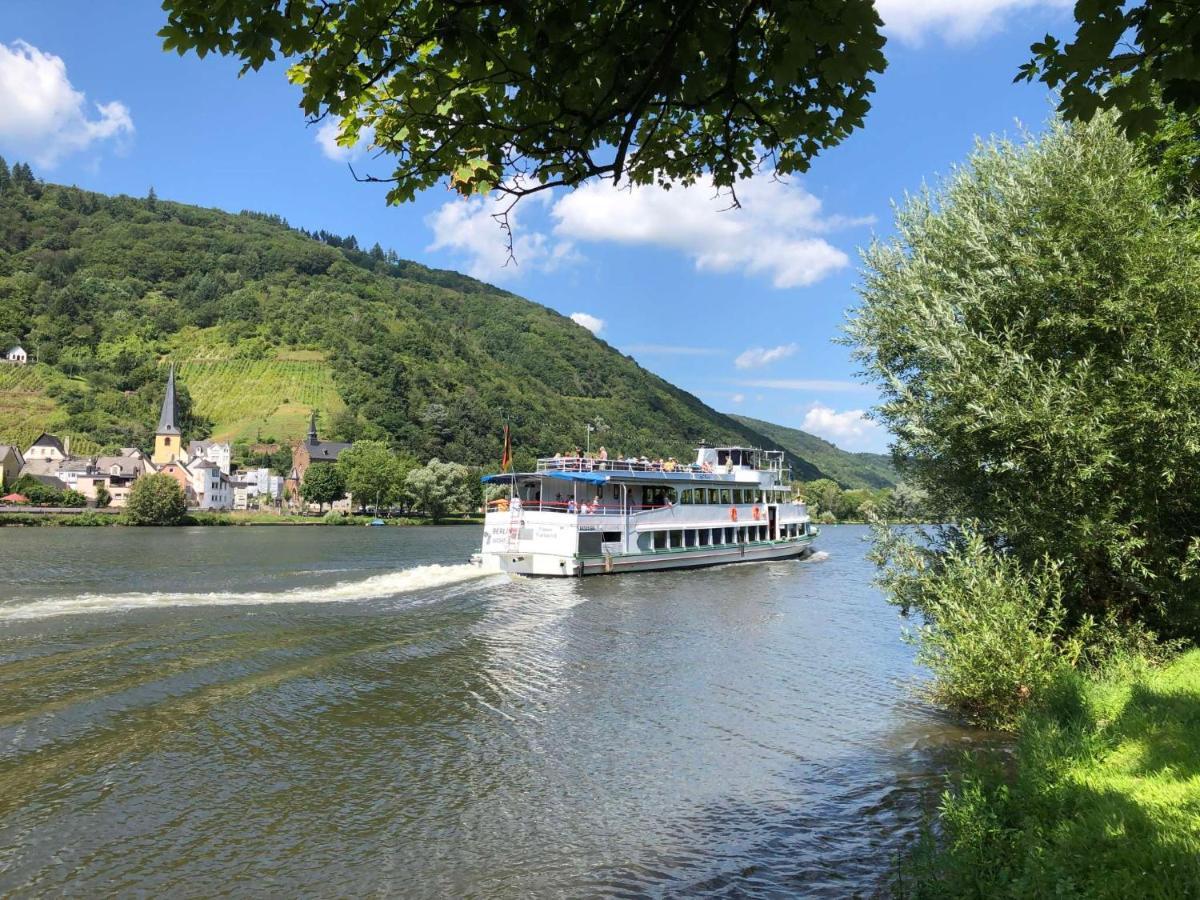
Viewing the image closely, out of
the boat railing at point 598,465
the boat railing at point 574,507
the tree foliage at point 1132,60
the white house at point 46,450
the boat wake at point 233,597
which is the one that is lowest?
the boat wake at point 233,597

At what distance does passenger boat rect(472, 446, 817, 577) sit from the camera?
118 feet

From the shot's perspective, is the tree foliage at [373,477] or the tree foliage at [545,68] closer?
the tree foliage at [545,68]

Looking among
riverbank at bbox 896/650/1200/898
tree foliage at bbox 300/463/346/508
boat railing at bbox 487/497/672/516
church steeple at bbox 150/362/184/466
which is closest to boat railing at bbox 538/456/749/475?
boat railing at bbox 487/497/672/516

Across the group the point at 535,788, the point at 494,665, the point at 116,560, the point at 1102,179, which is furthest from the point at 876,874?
the point at 116,560

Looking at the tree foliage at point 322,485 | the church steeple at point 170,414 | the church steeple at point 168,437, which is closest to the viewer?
the tree foliage at point 322,485

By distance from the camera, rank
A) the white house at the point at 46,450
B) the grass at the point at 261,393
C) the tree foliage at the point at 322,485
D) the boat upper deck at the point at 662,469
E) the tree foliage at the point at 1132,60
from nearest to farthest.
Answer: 1. the tree foliage at the point at 1132,60
2. the boat upper deck at the point at 662,469
3. the tree foliage at the point at 322,485
4. the white house at the point at 46,450
5. the grass at the point at 261,393

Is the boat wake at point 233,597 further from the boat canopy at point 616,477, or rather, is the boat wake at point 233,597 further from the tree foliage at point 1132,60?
the tree foliage at point 1132,60

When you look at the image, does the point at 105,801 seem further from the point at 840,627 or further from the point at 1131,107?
the point at 840,627

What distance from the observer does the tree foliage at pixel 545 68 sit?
352cm

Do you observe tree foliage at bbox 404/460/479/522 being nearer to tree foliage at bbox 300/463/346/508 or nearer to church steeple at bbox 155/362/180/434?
tree foliage at bbox 300/463/346/508

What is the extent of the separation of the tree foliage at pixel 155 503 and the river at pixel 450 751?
63.7 meters

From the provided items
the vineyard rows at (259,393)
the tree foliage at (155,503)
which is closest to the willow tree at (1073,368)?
the tree foliage at (155,503)

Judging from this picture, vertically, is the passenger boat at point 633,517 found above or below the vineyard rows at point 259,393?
below

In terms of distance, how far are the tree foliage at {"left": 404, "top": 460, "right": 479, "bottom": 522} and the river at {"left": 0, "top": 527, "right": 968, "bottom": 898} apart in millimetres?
76208
